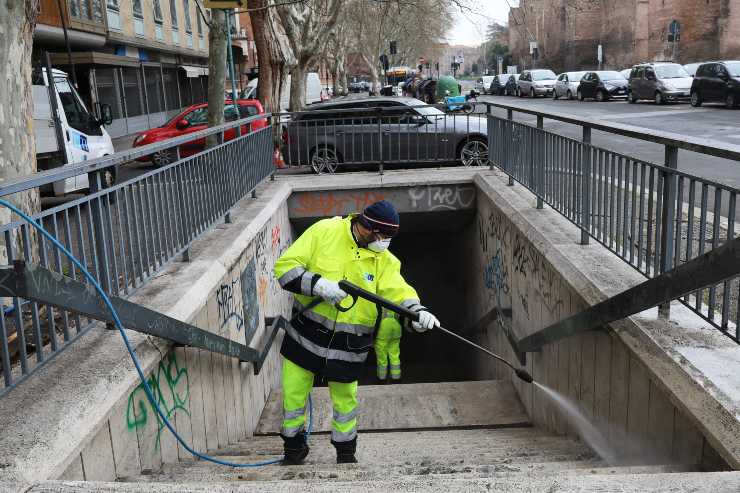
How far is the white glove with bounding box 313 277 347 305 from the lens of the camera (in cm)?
433

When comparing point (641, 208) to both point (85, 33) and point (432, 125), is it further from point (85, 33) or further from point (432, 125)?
point (85, 33)

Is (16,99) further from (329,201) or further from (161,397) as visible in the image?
(329,201)

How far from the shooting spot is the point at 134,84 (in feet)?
106

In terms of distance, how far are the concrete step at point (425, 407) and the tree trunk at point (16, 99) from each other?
308 centimetres

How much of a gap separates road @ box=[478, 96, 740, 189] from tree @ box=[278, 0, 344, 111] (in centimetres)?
568

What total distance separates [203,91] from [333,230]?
1704 inches

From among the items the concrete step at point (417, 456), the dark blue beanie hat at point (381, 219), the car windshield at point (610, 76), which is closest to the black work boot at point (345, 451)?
the concrete step at point (417, 456)

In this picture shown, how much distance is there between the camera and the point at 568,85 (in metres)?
39.6

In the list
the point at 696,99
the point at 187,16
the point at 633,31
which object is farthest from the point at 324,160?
the point at 633,31

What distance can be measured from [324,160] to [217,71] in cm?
238

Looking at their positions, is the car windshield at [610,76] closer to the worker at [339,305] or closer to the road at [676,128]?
the road at [676,128]

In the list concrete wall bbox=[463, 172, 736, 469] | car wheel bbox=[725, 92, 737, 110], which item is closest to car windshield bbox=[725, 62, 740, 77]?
car wheel bbox=[725, 92, 737, 110]

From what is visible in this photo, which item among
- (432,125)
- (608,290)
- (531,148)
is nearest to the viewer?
(608,290)

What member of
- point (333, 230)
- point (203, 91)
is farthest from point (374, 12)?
point (333, 230)
